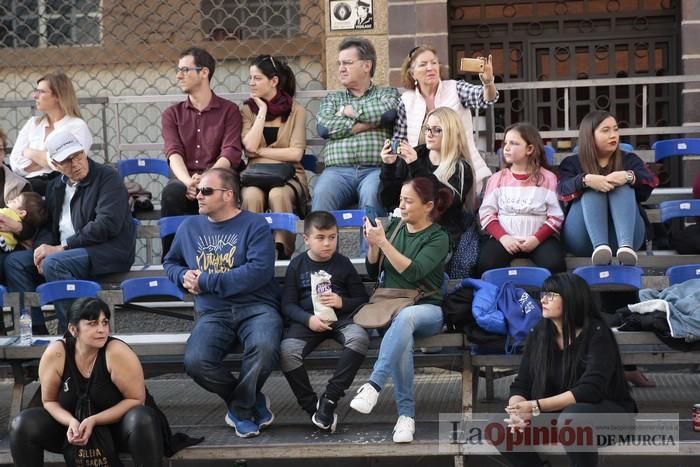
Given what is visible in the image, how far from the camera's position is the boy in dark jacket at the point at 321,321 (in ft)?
21.8

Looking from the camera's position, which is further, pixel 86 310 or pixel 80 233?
pixel 80 233

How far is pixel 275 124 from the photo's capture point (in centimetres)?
855

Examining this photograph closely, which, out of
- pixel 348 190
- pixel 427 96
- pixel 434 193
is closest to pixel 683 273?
pixel 434 193

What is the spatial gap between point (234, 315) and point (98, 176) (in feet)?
5.28

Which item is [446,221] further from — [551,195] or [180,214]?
[180,214]

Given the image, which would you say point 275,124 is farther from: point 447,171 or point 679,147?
point 679,147

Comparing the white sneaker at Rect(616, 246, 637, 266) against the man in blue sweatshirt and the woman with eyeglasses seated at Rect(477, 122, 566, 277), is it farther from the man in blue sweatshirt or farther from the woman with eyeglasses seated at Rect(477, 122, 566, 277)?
the man in blue sweatshirt

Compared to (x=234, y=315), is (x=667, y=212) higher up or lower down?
higher up

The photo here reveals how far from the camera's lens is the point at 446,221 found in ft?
24.6

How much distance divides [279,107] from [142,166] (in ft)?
3.95

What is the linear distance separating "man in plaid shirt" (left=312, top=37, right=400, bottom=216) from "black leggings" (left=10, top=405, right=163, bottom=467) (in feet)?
8.01

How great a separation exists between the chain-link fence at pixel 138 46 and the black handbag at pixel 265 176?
212 centimetres

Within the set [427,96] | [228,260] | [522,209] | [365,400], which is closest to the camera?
[365,400]

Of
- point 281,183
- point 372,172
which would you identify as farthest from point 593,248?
point 281,183
